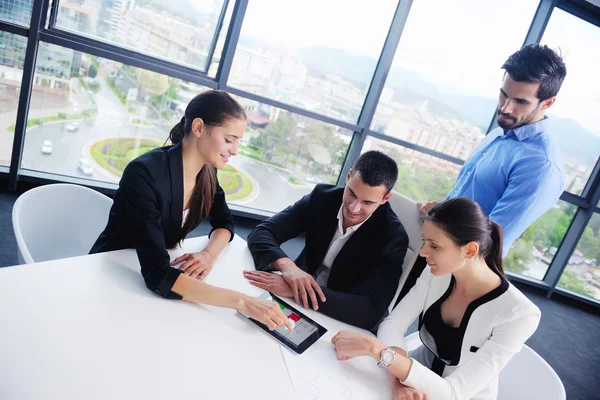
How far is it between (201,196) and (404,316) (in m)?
0.95

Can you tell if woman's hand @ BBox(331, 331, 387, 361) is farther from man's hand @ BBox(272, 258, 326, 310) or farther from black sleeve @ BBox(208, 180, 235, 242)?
black sleeve @ BBox(208, 180, 235, 242)

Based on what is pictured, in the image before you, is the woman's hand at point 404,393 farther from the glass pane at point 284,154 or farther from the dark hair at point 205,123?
the glass pane at point 284,154

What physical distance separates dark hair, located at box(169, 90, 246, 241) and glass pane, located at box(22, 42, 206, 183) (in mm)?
1857

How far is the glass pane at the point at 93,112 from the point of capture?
118 inches

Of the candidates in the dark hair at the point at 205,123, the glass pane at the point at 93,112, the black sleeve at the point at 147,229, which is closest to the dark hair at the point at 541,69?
the dark hair at the point at 205,123

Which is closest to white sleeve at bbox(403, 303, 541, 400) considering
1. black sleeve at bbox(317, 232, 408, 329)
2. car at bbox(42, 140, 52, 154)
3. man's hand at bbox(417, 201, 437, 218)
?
black sleeve at bbox(317, 232, 408, 329)

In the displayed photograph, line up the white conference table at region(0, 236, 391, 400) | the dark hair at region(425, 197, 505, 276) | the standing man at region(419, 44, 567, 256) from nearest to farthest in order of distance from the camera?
the white conference table at region(0, 236, 391, 400), the dark hair at region(425, 197, 505, 276), the standing man at region(419, 44, 567, 256)

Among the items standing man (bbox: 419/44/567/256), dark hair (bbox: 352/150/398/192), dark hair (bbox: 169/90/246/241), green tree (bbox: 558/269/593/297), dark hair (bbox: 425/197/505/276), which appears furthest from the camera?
green tree (bbox: 558/269/593/297)

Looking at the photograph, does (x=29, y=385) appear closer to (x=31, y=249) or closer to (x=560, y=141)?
(x=31, y=249)

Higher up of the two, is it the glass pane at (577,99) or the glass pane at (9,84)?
the glass pane at (577,99)

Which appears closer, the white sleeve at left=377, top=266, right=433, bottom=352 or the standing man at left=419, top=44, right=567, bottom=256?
the white sleeve at left=377, top=266, right=433, bottom=352

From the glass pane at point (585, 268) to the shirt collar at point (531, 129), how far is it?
3.42 m

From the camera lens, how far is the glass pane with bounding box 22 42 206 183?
300 cm

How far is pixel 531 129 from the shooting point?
1.94m
